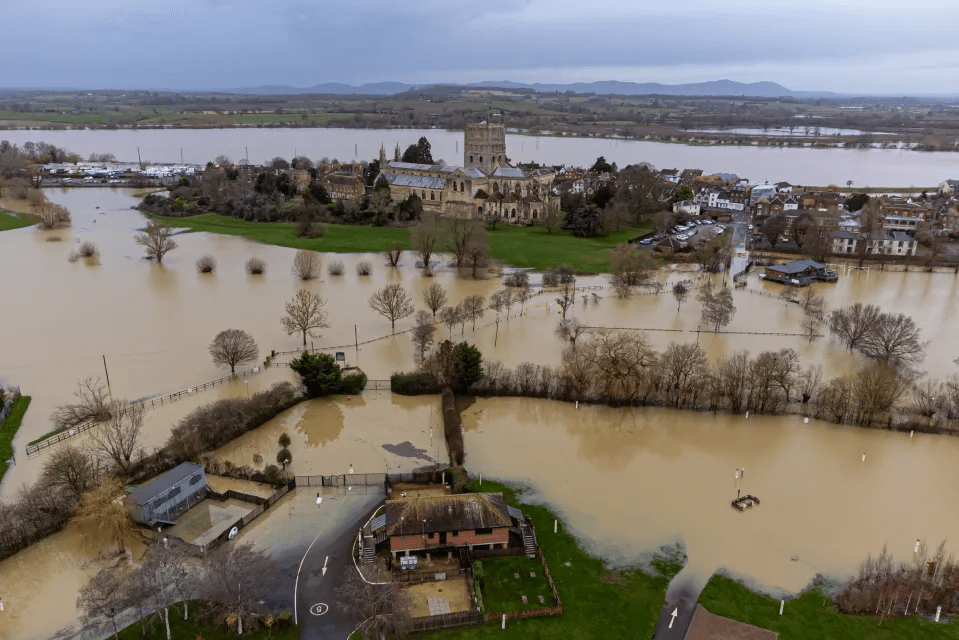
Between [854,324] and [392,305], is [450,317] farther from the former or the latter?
[854,324]

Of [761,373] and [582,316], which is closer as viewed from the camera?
[761,373]

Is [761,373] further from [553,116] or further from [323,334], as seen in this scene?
[553,116]

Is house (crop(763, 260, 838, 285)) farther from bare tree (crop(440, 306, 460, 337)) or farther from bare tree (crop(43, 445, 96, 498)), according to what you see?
bare tree (crop(43, 445, 96, 498))

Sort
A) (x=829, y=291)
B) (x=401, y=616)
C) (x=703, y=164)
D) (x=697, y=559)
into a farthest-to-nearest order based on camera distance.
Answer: (x=703, y=164)
(x=829, y=291)
(x=697, y=559)
(x=401, y=616)

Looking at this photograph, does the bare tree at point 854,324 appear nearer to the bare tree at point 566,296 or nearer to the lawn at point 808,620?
the bare tree at point 566,296

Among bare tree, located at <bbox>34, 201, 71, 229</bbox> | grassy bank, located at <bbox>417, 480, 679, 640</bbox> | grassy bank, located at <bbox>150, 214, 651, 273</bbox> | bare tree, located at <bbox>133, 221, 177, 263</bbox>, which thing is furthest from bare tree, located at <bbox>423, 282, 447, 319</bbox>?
bare tree, located at <bbox>34, 201, 71, 229</bbox>

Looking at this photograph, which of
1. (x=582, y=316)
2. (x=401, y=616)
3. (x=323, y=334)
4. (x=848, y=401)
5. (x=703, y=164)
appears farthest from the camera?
(x=703, y=164)

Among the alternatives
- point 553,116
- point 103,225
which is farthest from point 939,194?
point 553,116
